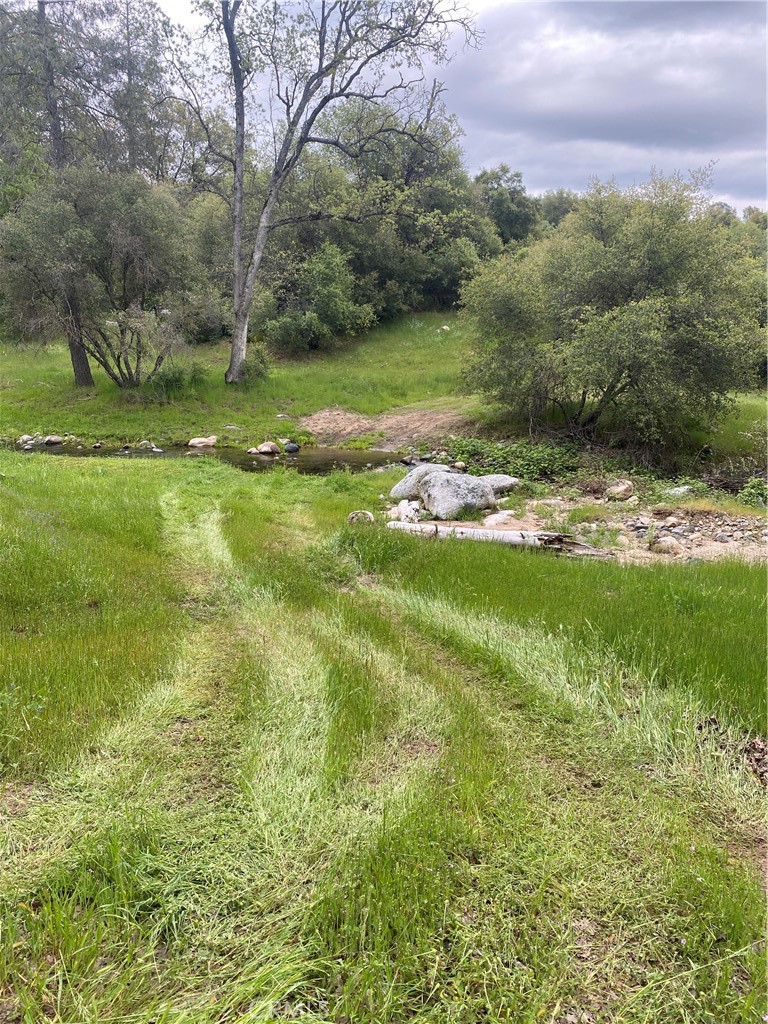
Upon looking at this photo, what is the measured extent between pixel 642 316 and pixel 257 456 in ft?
41.6

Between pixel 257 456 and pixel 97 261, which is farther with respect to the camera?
pixel 97 261

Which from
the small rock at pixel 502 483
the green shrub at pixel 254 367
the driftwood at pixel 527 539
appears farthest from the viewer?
the green shrub at pixel 254 367

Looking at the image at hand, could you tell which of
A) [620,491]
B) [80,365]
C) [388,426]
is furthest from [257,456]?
[620,491]

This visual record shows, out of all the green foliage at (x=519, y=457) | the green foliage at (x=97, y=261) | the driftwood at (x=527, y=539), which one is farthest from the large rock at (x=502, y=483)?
the green foliage at (x=97, y=261)

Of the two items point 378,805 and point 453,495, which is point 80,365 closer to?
point 453,495

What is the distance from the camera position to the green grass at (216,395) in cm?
2022

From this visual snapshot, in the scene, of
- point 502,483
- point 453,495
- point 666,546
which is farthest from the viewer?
point 502,483

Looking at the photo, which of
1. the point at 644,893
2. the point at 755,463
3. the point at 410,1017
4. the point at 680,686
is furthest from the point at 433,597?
the point at 755,463

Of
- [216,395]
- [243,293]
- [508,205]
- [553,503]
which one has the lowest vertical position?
[553,503]

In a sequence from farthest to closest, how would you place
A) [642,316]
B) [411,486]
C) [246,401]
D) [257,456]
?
1. [246,401]
2. [257,456]
3. [642,316]
4. [411,486]

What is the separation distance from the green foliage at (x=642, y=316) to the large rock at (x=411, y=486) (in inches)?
234

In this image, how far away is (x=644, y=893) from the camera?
102 inches

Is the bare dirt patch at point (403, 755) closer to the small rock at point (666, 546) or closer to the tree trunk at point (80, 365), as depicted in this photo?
the small rock at point (666, 546)

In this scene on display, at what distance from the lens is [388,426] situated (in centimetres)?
2183
